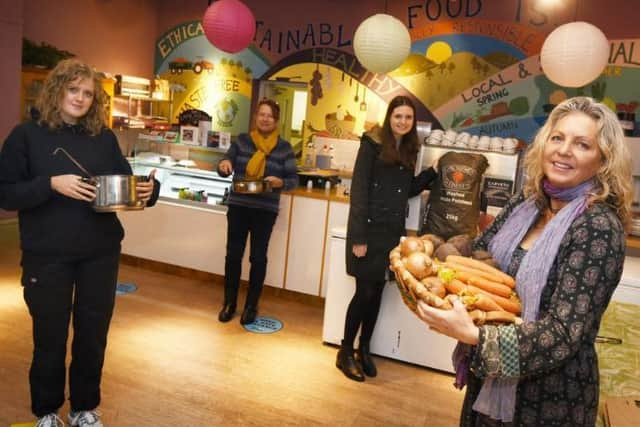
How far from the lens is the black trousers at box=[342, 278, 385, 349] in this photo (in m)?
3.40

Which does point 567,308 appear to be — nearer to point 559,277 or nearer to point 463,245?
point 559,277

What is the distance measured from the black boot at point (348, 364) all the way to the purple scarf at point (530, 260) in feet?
6.40

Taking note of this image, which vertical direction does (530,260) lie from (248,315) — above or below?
above

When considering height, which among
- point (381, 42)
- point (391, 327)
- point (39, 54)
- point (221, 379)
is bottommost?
point (221, 379)

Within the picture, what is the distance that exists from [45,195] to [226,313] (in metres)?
2.20

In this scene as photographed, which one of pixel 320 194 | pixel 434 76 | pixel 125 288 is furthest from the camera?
pixel 434 76

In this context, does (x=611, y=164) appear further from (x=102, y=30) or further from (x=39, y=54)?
(x=102, y=30)

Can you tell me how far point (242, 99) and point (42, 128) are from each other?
5.01m

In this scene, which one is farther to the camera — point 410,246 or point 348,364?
point 348,364

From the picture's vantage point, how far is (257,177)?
402 cm

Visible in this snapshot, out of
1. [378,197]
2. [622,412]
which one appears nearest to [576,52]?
[378,197]

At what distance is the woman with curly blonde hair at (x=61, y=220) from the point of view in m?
2.20

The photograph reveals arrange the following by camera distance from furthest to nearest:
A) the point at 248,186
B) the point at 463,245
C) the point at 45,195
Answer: the point at 248,186, the point at 45,195, the point at 463,245

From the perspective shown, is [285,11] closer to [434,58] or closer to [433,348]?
[434,58]
